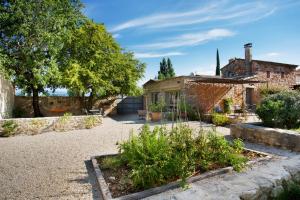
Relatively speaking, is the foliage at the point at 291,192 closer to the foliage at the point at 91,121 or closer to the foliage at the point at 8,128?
the foliage at the point at 91,121

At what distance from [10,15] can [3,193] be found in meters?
10.3

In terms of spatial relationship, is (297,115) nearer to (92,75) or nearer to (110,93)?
(92,75)

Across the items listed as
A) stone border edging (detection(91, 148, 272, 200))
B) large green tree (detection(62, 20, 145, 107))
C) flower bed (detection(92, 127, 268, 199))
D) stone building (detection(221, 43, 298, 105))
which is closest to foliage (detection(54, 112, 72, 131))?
large green tree (detection(62, 20, 145, 107))

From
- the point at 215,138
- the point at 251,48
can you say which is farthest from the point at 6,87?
the point at 251,48

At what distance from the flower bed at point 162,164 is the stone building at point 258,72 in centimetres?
1679

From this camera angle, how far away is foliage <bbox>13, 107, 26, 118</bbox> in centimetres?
1547

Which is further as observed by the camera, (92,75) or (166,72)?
(166,72)

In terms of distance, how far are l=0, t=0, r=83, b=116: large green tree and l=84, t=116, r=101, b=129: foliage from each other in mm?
3391

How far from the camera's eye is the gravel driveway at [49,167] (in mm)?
3852

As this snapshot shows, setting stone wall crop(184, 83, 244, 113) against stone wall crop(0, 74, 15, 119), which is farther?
stone wall crop(184, 83, 244, 113)

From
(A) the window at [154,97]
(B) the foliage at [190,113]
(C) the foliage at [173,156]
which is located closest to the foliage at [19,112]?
(B) the foliage at [190,113]

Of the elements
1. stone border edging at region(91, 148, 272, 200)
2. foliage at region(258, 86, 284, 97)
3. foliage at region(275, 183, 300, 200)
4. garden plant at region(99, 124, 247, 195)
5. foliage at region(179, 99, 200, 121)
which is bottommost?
foliage at region(275, 183, 300, 200)

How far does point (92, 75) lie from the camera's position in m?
14.7

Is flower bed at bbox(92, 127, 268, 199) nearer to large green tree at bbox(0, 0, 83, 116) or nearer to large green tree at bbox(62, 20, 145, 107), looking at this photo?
large green tree at bbox(0, 0, 83, 116)
